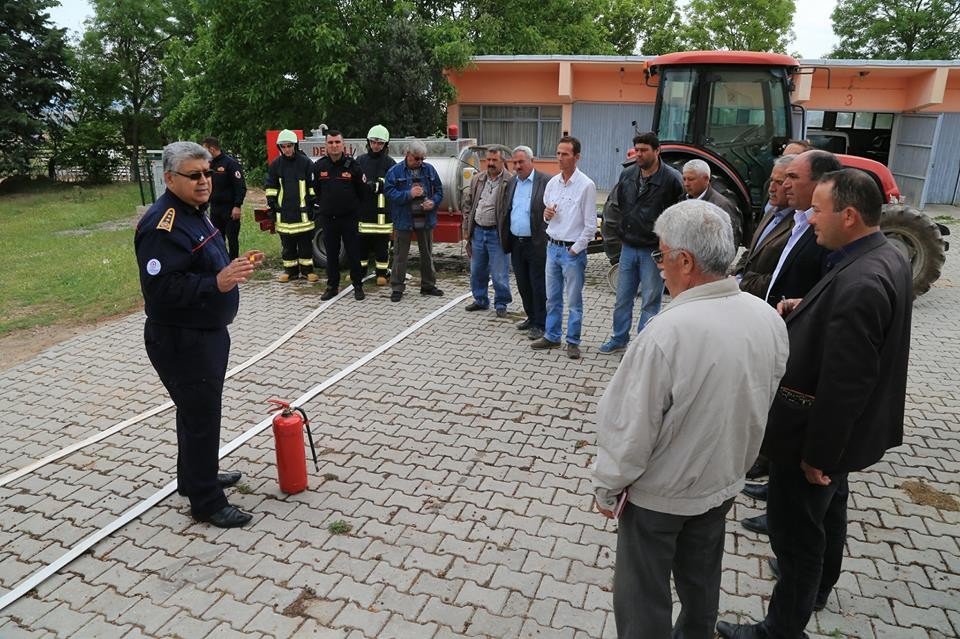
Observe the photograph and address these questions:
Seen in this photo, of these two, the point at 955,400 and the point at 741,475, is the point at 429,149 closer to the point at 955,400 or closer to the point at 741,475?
the point at 955,400

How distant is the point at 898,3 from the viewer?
92.9ft

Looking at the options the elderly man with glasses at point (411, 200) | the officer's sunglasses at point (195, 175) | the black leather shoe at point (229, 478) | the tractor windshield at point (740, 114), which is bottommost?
the black leather shoe at point (229, 478)

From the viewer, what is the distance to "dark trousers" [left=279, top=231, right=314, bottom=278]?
8984 millimetres

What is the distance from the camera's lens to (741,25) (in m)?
27.9

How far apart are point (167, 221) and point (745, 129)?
703 cm

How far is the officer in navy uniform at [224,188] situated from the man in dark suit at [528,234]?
3944 millimetres

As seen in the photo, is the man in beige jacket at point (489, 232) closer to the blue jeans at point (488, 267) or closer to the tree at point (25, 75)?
the blue jeans at point (488, 267)

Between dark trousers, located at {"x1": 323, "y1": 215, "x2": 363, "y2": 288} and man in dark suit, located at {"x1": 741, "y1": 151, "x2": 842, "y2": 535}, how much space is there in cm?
534

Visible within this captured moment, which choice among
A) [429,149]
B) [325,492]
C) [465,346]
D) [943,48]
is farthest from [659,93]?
[943,48]

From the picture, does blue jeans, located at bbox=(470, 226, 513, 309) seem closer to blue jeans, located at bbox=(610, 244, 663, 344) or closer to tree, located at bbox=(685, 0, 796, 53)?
blue jeans, located at bbox=(610, 244, 663, 344)

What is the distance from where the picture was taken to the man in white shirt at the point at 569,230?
19.6 ft

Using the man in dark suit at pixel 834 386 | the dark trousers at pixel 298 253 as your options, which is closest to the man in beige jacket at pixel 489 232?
the dark trousers at pixel 298 253

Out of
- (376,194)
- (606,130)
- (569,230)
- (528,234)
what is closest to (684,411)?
(569,230)

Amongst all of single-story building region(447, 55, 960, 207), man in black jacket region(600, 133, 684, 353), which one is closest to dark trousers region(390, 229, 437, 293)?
man in black jacket region(600, 133, 684, 353)
